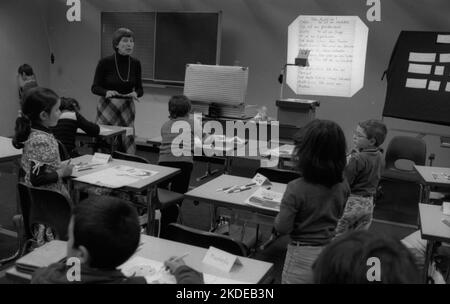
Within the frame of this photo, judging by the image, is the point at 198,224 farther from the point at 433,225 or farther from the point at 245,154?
the point at 433,225

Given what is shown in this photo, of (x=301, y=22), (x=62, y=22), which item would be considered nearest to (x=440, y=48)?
(x=301, y=22)

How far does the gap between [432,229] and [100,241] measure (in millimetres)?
1749

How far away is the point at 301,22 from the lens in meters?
5.77

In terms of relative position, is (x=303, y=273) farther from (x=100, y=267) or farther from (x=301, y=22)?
(x=301, y=22)

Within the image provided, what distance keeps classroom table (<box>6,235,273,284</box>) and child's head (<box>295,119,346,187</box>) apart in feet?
1.42

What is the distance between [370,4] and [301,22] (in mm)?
977

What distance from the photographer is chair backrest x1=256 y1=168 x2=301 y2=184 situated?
313cm

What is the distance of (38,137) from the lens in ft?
8.14

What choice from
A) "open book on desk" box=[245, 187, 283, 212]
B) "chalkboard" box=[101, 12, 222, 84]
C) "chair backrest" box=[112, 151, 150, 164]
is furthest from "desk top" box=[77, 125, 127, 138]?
"chalkboard" box=[101, 12, 222, 84]

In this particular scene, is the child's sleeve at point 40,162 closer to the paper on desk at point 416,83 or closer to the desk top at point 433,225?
the desk top at point 433,225

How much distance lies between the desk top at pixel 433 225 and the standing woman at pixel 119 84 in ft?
9.47

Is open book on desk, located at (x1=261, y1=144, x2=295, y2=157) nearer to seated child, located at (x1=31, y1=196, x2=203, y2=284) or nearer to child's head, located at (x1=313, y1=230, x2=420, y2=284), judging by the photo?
seated child, located at (x1=31, y1=196, x2=203, y2=284)

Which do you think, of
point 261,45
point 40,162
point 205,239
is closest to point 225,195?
point 205,239

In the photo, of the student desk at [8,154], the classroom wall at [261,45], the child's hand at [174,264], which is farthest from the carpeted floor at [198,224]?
the classroom wall at [261,45]
